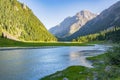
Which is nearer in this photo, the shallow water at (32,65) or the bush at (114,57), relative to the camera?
the bush at (114,57)

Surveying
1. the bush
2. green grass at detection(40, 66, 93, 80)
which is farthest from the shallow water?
the bush

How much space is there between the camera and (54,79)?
147 ft

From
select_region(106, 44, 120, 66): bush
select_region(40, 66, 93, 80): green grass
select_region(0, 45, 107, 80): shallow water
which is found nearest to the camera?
select_region(40, 66, 93, 80): green grass

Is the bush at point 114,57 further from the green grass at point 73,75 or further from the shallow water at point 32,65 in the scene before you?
the shallow water at point 32,65

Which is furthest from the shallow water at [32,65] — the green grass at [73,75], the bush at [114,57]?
the bush at [114,57]

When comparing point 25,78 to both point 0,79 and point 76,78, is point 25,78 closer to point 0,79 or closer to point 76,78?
point 0,79

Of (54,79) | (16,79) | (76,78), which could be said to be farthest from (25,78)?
(76,78)

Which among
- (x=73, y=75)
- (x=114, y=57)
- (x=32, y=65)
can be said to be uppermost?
(x=114, y=57)

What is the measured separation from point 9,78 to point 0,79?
1659 millimetres

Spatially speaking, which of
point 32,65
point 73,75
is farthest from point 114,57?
point 32,65

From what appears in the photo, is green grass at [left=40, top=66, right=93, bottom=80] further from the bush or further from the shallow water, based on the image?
the shallow water

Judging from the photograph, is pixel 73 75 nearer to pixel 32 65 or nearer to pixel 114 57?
pixel 114 57

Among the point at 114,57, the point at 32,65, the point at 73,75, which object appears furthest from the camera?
the point at 32,65

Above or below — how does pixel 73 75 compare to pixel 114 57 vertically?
below
